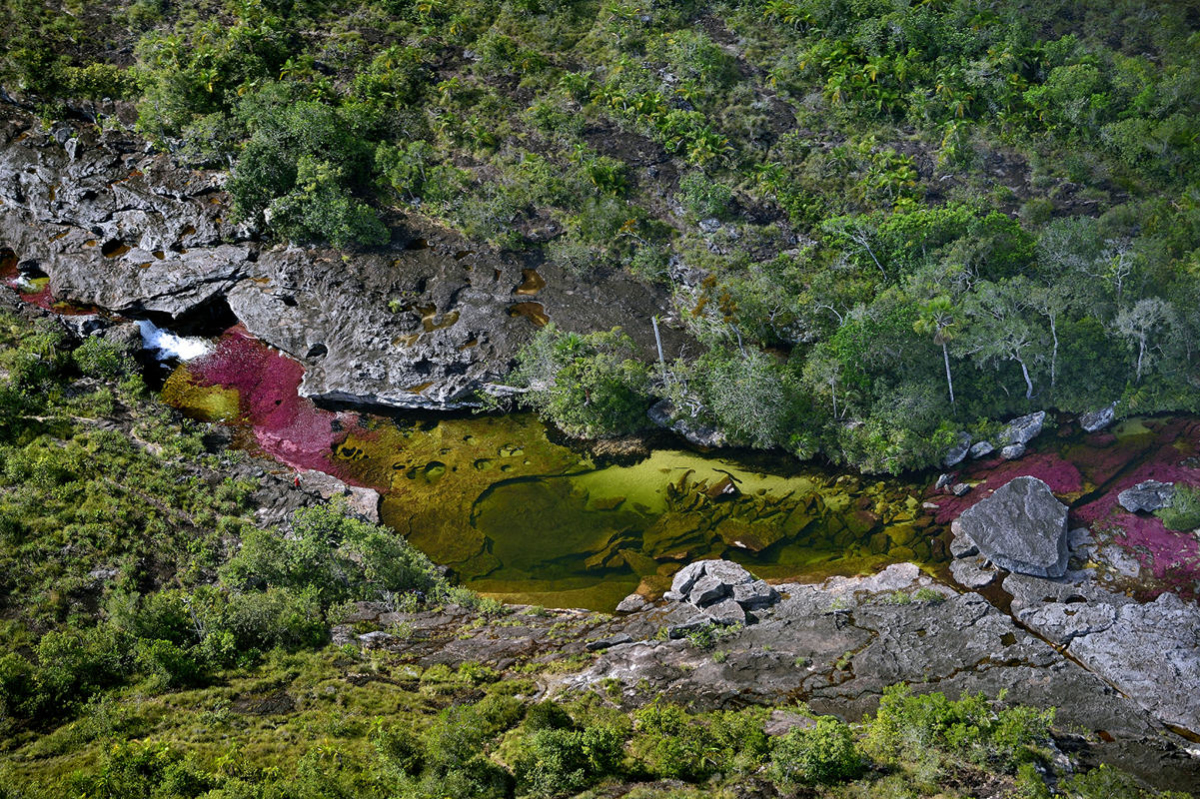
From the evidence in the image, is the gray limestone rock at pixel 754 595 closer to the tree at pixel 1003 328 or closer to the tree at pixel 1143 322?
the tree at pixel 1003 328

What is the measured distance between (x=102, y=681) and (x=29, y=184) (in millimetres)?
37293

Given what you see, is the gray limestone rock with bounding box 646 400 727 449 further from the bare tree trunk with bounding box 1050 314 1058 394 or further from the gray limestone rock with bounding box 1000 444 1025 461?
the bare tree trunk with bounding box 1050 314 1058 394

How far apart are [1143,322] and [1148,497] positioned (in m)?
7.55

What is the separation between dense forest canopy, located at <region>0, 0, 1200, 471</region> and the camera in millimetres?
35344

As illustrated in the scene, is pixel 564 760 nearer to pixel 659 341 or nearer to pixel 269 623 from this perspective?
pixel 269 623

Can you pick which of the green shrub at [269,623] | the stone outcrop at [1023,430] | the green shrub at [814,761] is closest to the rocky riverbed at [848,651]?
the green shrub at [269,623]

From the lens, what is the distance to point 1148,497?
3212 cm

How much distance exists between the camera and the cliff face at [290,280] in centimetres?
3966

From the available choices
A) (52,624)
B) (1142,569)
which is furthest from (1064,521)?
(52,624)

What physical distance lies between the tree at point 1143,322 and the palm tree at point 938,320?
735cm

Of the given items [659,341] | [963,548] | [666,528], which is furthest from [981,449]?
[659,341]

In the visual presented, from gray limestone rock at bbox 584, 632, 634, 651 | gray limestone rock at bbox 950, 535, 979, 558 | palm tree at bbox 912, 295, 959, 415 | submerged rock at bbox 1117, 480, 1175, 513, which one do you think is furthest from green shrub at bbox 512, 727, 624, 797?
submerged rock at bbox 1117, 480, 1175, 513

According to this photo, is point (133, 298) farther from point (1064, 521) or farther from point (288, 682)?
point (1064, 521)

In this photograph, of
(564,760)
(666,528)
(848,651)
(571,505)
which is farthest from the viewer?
(571,505)
